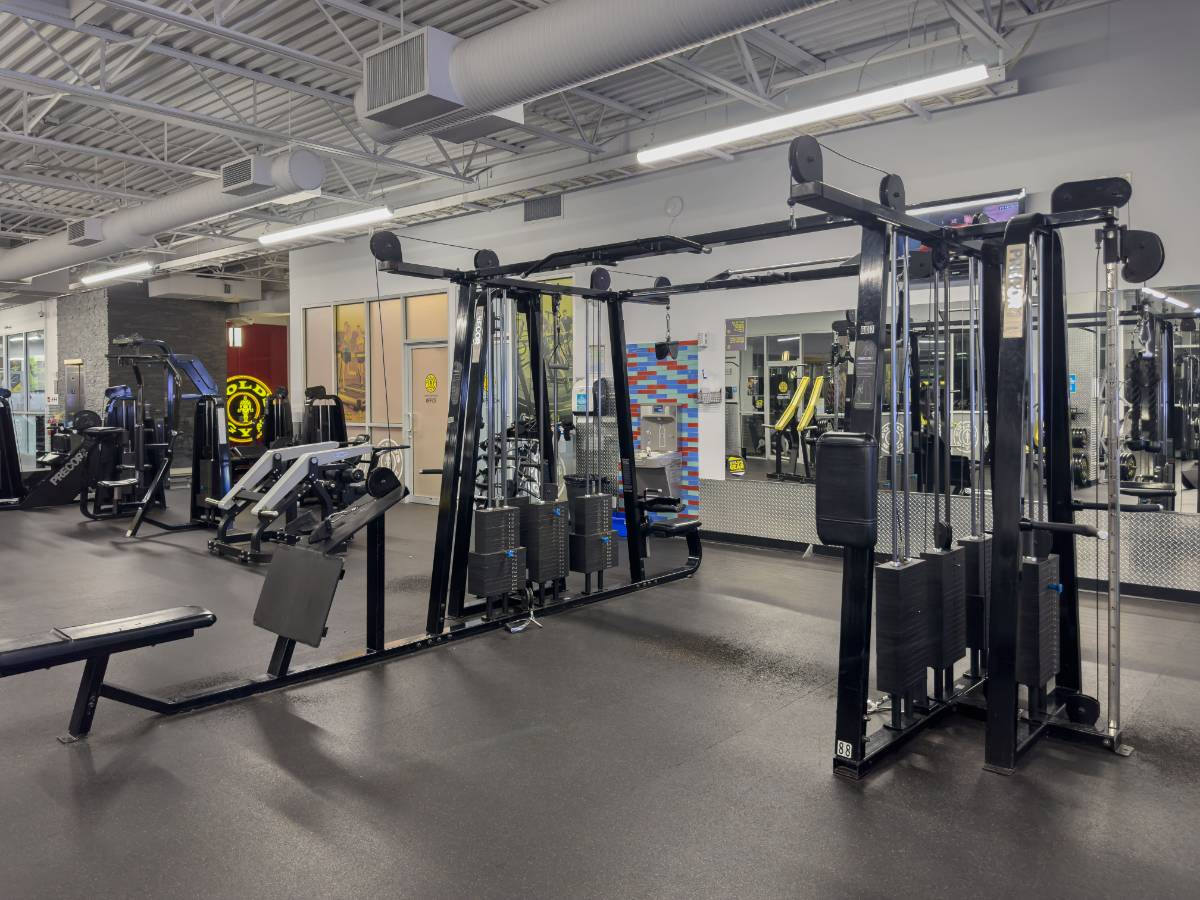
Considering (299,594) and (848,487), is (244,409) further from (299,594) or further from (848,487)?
(848,487)

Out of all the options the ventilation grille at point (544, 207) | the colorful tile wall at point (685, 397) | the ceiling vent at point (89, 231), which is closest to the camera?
the colorful tile wall at point (685, 397)

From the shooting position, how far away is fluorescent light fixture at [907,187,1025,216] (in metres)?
6.21

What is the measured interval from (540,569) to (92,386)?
50.3 ft

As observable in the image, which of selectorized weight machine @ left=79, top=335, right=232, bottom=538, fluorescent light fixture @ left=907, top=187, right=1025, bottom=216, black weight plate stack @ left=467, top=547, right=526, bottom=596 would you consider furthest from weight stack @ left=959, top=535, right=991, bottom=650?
selectorized weight machine @ left=79, top=335, right=232, bottom=538

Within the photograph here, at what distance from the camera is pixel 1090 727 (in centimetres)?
337

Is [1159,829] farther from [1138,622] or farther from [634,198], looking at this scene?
[634,198]

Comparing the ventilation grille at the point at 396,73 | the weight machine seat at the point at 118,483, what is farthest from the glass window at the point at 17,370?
the ventilation grille at the point at 396,73

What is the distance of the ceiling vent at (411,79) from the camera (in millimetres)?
5266

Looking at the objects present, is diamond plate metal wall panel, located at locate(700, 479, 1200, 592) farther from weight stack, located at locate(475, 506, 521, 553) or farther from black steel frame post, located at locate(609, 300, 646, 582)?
weight stack, located at locate(475, 506, 521, 553)

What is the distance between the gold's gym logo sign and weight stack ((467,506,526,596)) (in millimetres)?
10336

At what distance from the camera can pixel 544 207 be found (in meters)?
9.38

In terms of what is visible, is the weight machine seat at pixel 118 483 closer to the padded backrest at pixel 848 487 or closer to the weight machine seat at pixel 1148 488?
the padded backrest at pixel 848 487

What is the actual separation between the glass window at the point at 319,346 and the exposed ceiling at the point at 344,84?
1.98 metres

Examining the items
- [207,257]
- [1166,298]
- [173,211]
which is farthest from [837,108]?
[207,257]
